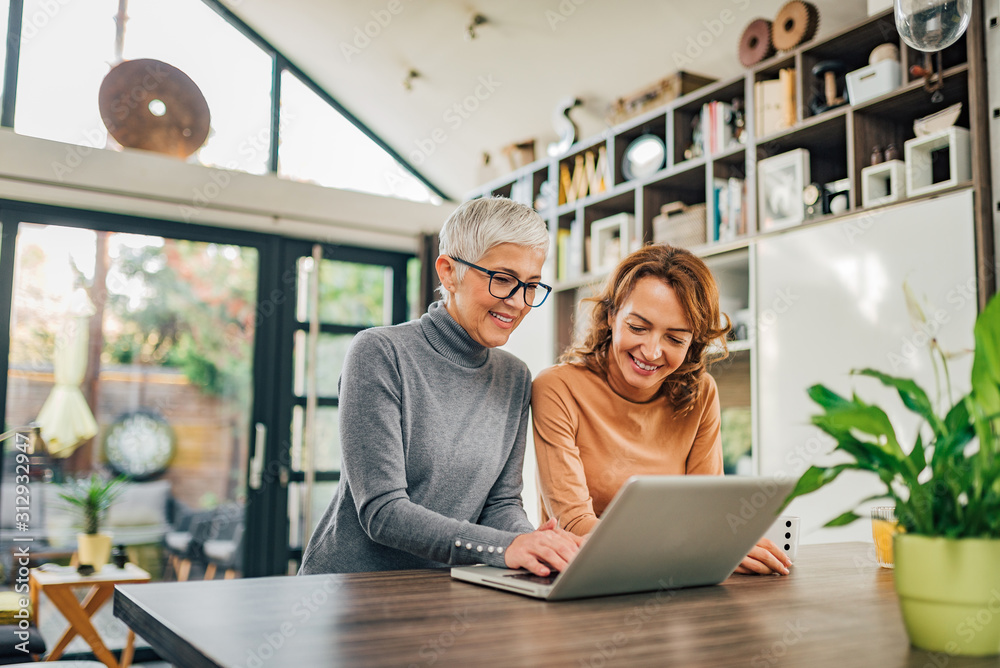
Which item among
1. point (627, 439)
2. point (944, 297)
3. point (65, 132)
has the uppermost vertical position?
point (65, 132)

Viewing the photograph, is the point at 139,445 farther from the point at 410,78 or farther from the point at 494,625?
the point at 494,625

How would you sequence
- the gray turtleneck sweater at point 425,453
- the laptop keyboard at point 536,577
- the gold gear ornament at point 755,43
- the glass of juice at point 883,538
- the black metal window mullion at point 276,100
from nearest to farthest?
the laptop keyboard at point 536,577 → the gray turtleneck sweater at point 425,453 → the glass of juice at point 883,538 → the gold gear ornament at point 755,43 → the black metal window mullion at point 276,100

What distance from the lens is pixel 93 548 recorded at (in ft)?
12.0

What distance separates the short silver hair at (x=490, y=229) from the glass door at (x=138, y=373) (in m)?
3.38

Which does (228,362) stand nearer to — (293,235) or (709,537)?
(293,235)

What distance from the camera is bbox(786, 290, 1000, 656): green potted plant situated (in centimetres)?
80

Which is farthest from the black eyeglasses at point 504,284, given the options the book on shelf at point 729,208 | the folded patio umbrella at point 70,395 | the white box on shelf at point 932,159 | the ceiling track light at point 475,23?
the folded patio umbrella at point 70,395

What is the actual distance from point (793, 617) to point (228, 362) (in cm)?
423

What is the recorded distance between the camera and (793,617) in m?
1.00

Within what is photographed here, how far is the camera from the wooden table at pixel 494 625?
774 millimetres

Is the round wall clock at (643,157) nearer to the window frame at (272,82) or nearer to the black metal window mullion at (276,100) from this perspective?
the window frame at (272,82)

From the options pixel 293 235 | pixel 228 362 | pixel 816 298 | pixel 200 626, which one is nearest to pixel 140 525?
pixel 228 362

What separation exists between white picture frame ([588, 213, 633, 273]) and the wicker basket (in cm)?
21

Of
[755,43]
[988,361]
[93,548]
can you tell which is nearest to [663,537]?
Answer: [988,361]
